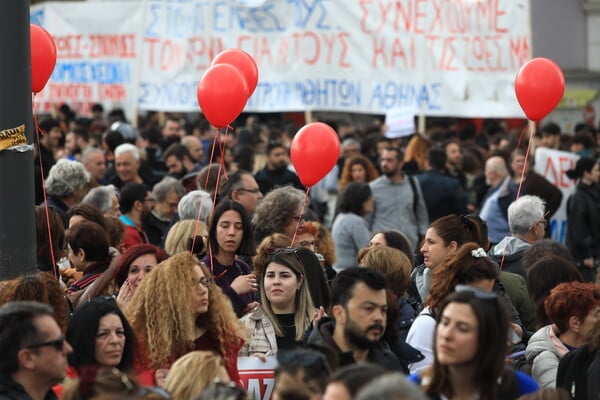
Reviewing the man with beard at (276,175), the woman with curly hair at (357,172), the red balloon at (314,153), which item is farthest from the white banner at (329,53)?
the red balloon at (314,153)

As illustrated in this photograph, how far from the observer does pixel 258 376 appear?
626 centimetres

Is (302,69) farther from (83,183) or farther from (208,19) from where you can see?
(83,183)

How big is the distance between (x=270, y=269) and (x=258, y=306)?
238 millimetres

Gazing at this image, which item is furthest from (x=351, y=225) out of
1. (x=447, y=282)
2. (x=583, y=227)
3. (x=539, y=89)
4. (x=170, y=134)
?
(x=170, y=134)

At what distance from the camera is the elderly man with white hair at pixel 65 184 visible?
10188 millimetres

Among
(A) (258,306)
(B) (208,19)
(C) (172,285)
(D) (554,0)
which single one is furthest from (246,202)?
(D) (554,0)

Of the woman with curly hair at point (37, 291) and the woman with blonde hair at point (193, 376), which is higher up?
the woman with curly hair at point (37, 291)

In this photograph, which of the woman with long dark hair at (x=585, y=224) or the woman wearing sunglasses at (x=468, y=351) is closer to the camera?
the woman wearing sunglasses at (x=468, y=351)

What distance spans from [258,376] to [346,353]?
861 mm

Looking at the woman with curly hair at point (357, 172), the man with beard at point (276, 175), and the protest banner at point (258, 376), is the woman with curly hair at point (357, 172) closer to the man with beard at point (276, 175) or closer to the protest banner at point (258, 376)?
the man with beard at point (276, 175)

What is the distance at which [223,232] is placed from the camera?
7895mm

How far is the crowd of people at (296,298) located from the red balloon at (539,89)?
0.70 metres

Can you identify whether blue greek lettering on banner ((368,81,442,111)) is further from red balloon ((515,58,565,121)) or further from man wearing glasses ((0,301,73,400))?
man wearing glasses ((0,301,73,400))

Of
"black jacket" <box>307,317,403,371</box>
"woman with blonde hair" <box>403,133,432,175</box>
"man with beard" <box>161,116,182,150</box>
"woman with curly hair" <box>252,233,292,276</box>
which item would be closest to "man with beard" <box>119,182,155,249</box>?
"woman with curly hair" <box>252,233,292,276</box>
